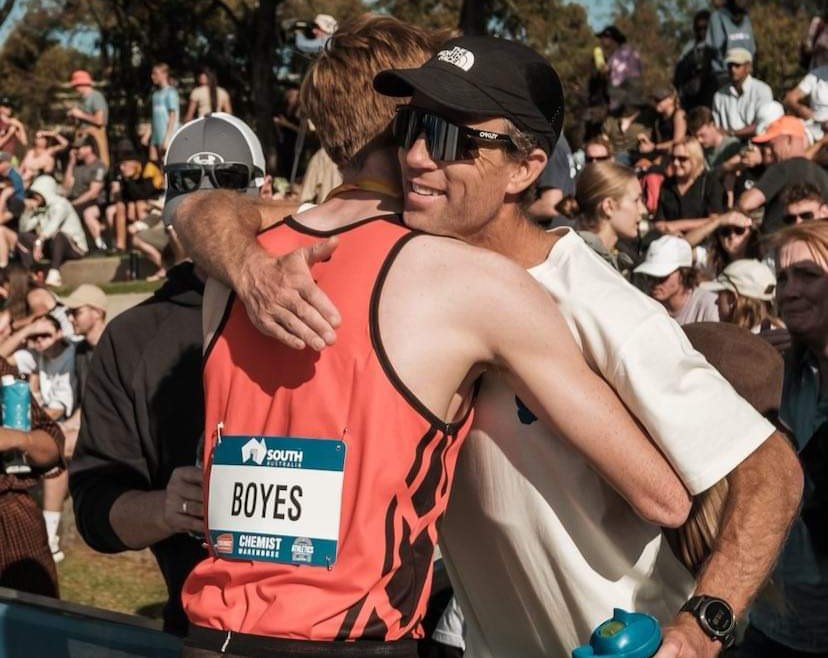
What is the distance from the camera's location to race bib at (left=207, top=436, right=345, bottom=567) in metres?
2.33

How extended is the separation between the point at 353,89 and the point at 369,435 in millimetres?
671

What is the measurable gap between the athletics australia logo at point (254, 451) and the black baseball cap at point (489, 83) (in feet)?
2.10

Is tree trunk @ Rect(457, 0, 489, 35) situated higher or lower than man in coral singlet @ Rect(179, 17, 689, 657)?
lower

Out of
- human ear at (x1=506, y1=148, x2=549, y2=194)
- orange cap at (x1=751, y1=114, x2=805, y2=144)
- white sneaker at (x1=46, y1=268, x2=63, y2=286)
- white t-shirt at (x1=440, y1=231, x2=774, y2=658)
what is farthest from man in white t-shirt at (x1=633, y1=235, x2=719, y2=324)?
white sneaker at (x1=46, y1=268, x2=63, y2=286)

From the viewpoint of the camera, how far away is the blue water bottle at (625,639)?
2258 millimetres

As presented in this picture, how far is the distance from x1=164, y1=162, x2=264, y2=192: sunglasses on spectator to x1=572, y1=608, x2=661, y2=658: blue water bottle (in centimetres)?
200

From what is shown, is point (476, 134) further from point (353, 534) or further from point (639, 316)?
point (353, 534)

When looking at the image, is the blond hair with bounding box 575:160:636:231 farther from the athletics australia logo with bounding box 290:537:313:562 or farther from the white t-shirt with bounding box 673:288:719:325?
the athletics australia logo with bounding box 290:537:313:562

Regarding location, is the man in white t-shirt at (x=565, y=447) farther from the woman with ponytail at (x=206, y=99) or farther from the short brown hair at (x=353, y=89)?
the woman with ponytail at (x=206, y=99)

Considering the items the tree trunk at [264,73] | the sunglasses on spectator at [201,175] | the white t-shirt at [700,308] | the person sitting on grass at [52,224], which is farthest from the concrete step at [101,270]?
the sunglasses on spectator at [201,175]

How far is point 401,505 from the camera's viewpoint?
7.74ft

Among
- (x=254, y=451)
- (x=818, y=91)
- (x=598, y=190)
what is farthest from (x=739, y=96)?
(x=254, y=451)

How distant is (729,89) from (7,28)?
20978 mm

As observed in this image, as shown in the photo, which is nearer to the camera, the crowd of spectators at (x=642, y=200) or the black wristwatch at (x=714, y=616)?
the black wristwatch at (x=714, y=616)
